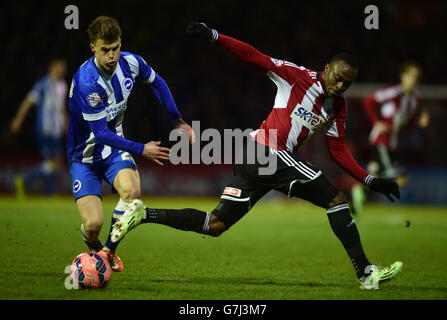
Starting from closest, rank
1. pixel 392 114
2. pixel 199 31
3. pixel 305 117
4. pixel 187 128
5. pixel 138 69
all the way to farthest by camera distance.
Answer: pixel 199 31 → pixel 305 117 → pixel 187 128 → pixel 138 69 → pixel 392 114

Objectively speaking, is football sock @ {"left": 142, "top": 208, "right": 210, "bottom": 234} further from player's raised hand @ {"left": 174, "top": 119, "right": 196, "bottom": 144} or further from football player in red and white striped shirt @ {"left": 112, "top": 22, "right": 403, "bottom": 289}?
player's raised hand @ {"left": 174, "top": 119, "right": 196, "bottom": 144}

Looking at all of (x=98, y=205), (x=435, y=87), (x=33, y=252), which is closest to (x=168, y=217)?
(x=98, y=205)

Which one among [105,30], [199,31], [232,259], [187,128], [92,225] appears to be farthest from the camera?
[232,259]

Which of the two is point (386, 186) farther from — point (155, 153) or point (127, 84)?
point (127, 84)

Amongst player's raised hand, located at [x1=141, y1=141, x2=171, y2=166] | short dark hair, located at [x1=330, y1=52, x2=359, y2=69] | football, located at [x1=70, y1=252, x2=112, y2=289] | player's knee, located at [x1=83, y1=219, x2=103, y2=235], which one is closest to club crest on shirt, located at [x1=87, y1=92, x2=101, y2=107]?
player's raised hand, located at [x1=141, y1=141, x2=171, y2=166]

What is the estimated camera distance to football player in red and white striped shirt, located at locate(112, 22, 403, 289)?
5184 millimetres

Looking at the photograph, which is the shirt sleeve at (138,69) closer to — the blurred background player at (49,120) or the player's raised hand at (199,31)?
the player's raised hand at (199,31)

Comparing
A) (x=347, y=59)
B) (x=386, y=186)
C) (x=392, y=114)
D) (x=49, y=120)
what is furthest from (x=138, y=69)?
(x=49, y=120)

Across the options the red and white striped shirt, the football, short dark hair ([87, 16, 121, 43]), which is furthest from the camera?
the red and white striped shirt

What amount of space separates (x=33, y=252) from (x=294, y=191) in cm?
300

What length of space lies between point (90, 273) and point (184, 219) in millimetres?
926

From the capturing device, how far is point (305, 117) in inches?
211

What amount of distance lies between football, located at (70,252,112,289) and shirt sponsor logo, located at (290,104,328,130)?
6.24 ft

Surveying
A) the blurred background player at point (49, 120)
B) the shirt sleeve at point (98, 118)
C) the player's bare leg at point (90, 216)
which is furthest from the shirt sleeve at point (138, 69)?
the blurred background player at point (49, 120)
